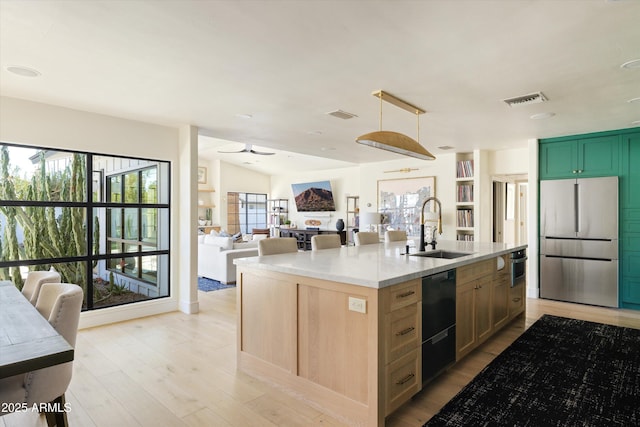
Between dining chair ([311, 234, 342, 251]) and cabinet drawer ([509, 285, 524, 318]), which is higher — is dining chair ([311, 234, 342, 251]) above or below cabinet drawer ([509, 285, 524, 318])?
above

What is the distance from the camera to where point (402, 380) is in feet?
7.26

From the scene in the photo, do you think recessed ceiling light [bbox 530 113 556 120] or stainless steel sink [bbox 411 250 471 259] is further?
recessed ceiling light [bbox 530 113 556 120]

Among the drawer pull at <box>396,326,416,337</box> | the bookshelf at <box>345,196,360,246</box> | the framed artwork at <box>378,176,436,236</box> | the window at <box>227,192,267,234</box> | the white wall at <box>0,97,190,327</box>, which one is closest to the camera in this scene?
the drawer pull at <box>396,326,416,337</box>

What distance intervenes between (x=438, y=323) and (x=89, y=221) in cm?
400

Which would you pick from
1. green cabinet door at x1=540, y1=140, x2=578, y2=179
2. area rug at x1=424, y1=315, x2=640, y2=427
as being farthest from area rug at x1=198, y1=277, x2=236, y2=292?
green cabinet door at x1=540, y1=140, x2=578, y2=179

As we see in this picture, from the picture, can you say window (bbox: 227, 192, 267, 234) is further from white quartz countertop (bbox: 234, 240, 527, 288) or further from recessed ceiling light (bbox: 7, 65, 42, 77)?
white quartz countertop (bbox: 234, 240, 527, 288)

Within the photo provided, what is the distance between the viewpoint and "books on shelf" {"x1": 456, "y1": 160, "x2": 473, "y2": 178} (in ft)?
22.2

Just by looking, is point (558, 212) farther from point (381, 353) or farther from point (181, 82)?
point (181, 82)

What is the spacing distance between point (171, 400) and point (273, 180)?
11437 millimetres

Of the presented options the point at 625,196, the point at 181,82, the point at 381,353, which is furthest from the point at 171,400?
the point at 625,196

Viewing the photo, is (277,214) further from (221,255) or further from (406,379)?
(406,379)

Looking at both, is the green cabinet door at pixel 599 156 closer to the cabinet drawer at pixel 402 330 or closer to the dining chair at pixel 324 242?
the dining chair at pixel 324 242

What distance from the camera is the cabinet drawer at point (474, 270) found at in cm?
286

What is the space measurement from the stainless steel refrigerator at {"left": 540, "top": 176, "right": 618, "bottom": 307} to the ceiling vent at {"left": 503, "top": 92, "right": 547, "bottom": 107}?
7.56 feet
